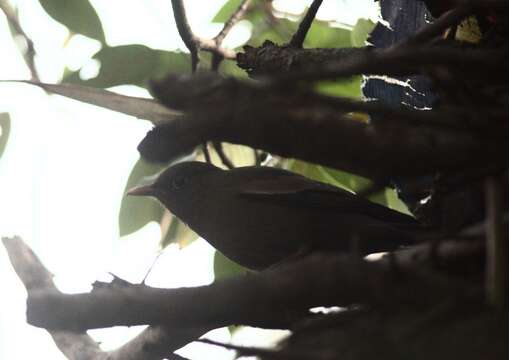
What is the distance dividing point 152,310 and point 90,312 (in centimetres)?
9

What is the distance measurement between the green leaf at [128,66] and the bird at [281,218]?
Answer: 0.46 meters

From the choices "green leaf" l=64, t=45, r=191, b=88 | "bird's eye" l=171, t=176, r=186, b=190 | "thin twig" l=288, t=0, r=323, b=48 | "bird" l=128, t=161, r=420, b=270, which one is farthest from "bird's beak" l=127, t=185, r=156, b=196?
"thin twig" l=288, t=0, r=323, b=48

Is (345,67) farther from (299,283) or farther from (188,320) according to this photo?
(188,320)

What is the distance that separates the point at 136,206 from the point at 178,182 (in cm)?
18

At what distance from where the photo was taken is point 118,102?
2494mm

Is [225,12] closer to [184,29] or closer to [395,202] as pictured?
[184,29]

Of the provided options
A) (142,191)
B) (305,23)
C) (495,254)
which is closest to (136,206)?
(142,191)

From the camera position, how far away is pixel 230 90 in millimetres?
1029

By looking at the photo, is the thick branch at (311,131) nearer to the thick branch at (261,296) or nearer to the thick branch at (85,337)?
the thick branch at (261,296)

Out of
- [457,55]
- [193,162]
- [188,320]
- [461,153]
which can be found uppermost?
[193,162]

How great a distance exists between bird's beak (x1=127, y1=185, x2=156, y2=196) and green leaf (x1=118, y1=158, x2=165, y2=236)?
31 mm

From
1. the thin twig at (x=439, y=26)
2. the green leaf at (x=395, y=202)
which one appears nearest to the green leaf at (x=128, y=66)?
the green leaf at (x=395, y=202)

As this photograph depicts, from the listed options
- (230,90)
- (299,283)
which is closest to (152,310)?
(299,283)

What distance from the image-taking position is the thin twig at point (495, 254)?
38.6 inches
